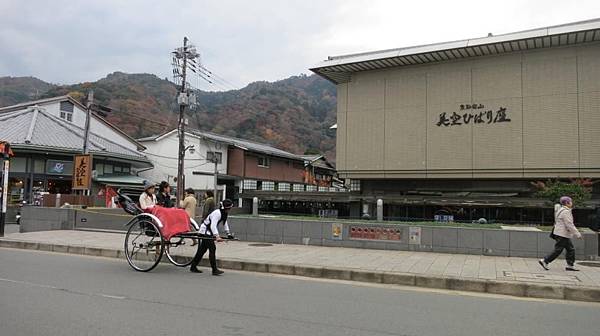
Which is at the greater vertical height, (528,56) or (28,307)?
(528,56)

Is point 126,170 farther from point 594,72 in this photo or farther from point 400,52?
point 594,72

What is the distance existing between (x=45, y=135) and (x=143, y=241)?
2781 cm

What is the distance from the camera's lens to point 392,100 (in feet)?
80.0

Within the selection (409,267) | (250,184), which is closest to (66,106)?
(250,184)

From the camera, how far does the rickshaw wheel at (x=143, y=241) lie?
1024 cm

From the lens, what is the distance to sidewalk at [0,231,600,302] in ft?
28.7

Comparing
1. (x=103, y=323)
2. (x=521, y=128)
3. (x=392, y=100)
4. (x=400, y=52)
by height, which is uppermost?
(x=400, y=52)

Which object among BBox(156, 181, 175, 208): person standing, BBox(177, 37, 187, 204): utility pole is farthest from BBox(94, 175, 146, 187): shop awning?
BBox(156, 181, 175, 208): person standing

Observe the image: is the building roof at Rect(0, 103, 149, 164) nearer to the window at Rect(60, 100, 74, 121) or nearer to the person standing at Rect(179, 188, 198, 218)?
the window at Rect(60, 100, 74, 121)

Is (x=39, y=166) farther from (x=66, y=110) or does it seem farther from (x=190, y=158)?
(x=66, y=110)

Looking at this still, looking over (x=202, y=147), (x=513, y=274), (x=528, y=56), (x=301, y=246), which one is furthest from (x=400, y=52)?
(x=202, y=147)

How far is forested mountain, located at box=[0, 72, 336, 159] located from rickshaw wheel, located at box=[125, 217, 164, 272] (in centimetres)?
4630

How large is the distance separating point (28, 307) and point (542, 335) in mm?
6870

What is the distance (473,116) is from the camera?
Answer: 2231 centimetres
